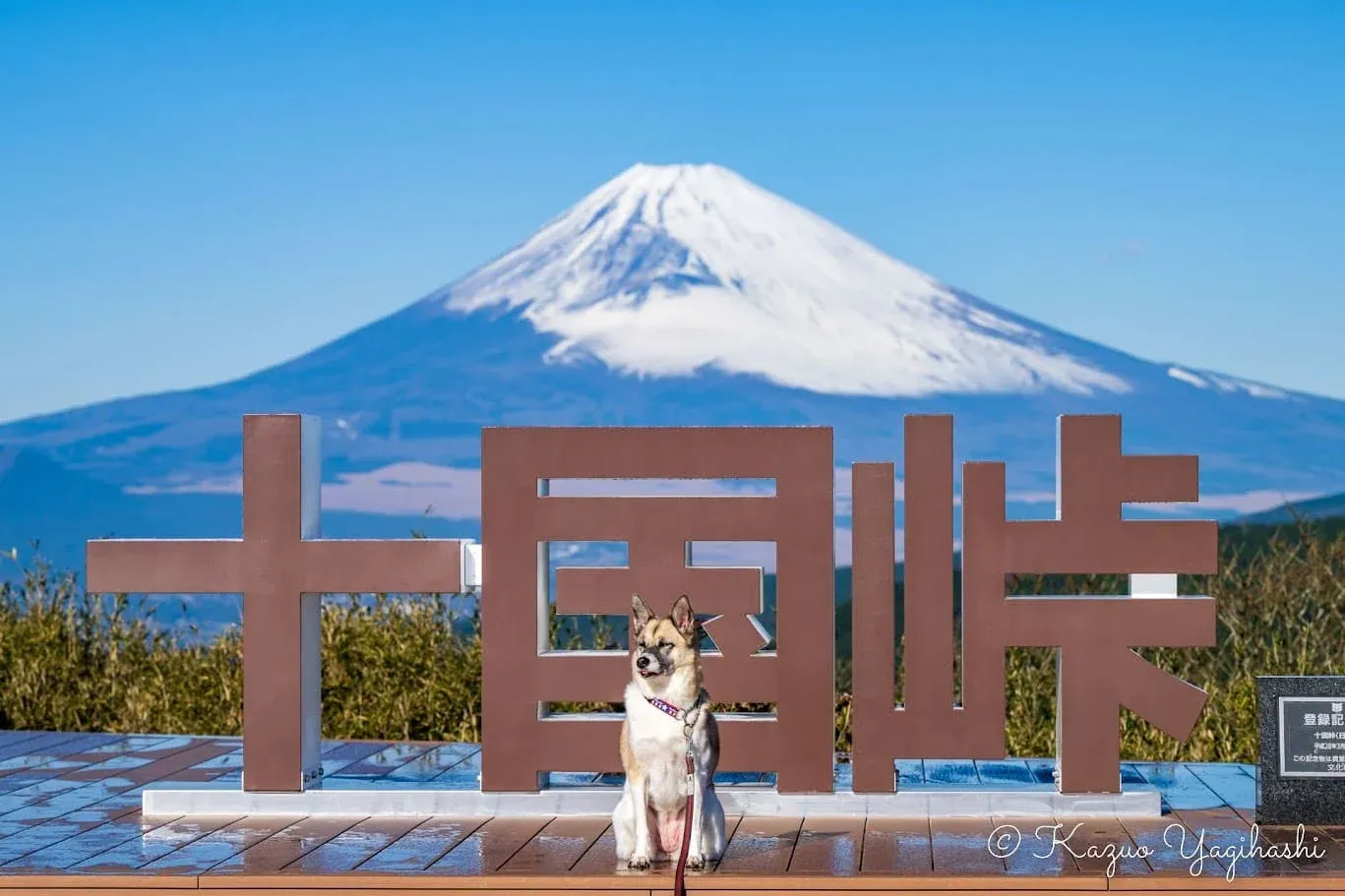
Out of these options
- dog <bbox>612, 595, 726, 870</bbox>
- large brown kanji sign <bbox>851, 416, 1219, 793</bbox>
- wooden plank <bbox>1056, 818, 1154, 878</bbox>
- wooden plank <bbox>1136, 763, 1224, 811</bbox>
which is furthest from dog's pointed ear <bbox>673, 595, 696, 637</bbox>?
wooden plank <bbox>1136, 763, 1224, 811</bbox>

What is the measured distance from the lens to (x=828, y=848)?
285 inches

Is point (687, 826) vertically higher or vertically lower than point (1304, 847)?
higher

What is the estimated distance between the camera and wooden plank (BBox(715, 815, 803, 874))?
22.4 feet

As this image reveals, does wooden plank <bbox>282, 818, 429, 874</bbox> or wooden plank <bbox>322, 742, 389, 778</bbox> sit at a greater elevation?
wooden plank <bbox>322, 742, 389, 778</bbox>

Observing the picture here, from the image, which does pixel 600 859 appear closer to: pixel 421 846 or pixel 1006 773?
pixel 421 846

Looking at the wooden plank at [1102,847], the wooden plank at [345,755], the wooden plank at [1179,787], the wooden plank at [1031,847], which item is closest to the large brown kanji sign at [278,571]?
the wooden plank at [345,755]

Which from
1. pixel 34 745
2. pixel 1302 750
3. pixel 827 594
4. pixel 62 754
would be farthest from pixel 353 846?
pixel 1302 750

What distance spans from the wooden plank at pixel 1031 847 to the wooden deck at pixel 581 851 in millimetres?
18

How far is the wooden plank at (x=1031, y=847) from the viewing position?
679cm

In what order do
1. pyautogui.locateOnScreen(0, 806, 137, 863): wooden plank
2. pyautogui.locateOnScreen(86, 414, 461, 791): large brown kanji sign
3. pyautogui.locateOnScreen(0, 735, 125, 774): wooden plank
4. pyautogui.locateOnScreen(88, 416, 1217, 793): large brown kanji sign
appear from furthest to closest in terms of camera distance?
pyautogui.locateOnScreen(0, 735, 125, 774): wooden plank < pyautogui.locateOnScreen(86, 414, 461, 791): large brown kanji sign < pyautogui.locateOnScreen(88, 416, 1217, 793): large brown kanji sign < pyautogui.locateOnScreen(0, 806, 137, 863): wooden plank

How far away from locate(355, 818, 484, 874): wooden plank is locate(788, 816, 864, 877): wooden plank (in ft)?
5.00

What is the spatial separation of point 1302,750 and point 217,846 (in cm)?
498

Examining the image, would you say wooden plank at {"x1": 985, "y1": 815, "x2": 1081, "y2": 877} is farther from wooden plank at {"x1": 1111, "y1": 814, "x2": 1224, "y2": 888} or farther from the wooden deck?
wooden plank at {"x1": 1111, "y1": 814, "x2": 1224, "y2": 888}

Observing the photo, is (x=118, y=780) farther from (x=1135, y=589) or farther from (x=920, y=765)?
(x=1135, y=589)
